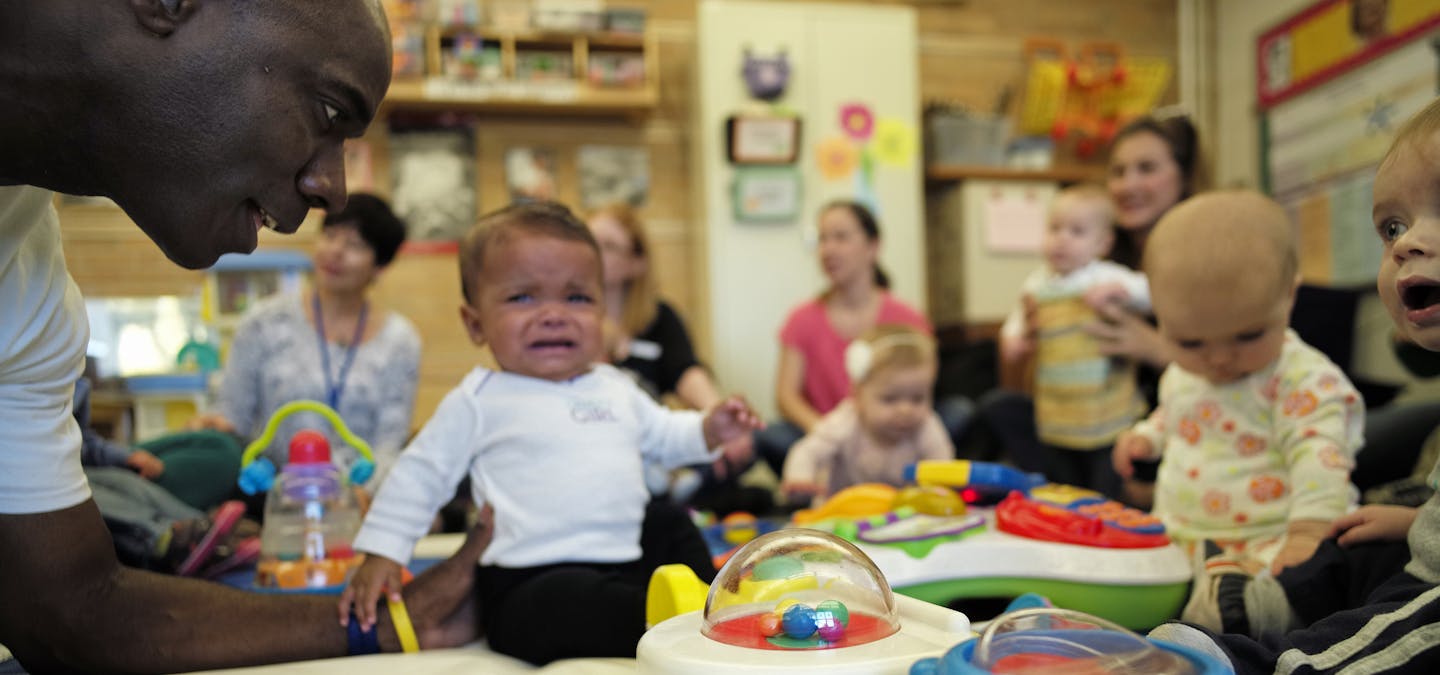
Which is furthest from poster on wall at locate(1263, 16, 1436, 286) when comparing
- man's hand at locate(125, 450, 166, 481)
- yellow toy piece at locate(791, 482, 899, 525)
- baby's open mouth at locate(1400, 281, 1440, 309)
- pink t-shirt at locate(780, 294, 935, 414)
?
man's hand at locate(125, 450, 166, 481)

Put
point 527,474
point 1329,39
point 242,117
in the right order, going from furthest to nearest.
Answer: point 1329,39 < point 527,474 < point 242,117

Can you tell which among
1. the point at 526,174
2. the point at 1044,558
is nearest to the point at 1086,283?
the point at 1044,558

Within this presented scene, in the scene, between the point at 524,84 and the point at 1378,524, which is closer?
the point at 1378,524

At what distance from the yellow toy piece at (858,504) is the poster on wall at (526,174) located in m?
2.73

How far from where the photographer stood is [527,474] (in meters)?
1.25

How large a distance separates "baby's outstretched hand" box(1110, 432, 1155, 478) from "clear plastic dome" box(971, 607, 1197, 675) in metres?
1.01

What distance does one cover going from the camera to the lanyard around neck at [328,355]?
213 centimetres

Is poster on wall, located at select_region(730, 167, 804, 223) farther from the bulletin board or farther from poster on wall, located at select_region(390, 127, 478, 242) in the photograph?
the bulletin board

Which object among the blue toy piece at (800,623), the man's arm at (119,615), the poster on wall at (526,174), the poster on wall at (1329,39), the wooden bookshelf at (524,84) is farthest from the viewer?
the poster on wall at (526,174)

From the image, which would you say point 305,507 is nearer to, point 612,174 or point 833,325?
point 833,325

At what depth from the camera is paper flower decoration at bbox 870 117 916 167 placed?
158 inches

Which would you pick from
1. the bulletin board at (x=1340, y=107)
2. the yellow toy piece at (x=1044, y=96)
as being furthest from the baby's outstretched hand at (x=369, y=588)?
the yellow toy piece at (x=1044, y=96)

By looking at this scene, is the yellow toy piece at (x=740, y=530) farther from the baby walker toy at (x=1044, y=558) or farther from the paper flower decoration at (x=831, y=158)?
the paper flower decoration at (x=831, y=158)

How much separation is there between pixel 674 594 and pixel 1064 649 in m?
0.38
